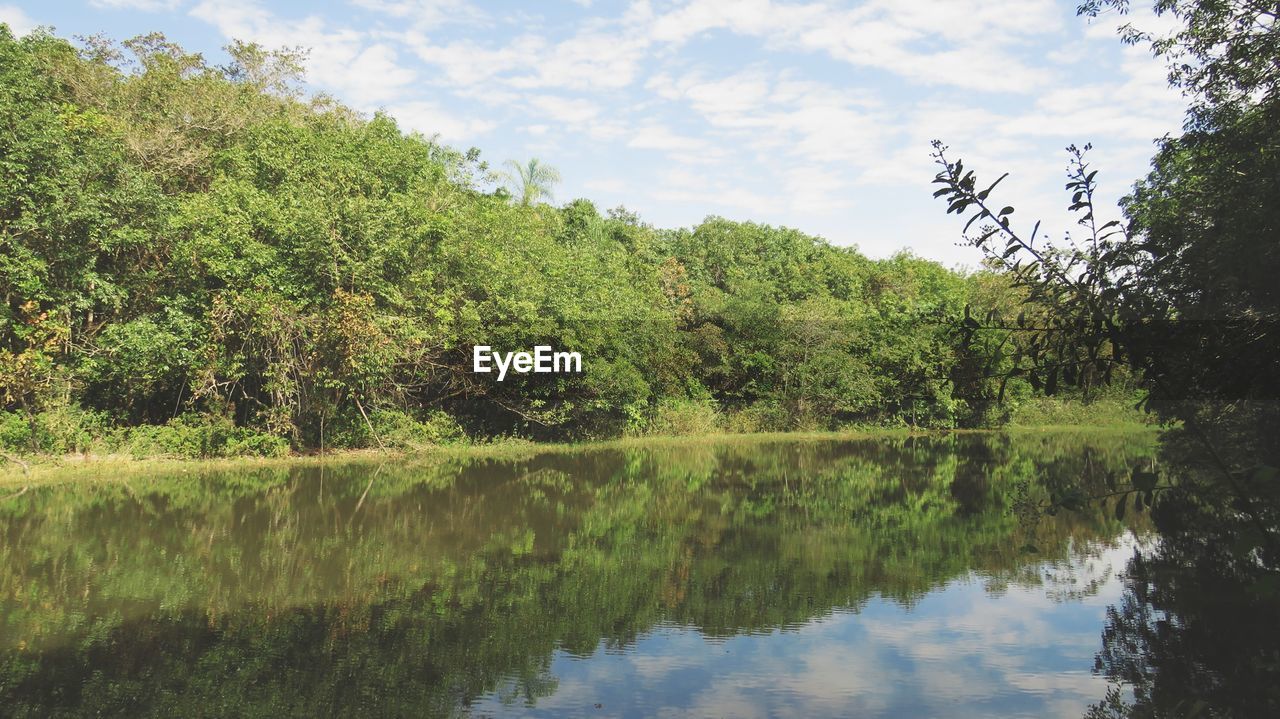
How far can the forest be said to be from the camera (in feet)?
50.0

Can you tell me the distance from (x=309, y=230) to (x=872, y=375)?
17.6 meters

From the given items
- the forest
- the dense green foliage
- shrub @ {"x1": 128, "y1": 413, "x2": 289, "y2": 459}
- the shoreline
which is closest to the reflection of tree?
the dense green foliage

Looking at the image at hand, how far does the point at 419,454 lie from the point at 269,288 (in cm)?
433

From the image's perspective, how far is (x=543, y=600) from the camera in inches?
299

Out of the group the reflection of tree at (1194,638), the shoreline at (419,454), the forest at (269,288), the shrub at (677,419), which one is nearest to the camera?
the reflection of tree at (1194,638)

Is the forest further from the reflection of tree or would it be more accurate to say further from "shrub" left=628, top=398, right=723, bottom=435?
the reflection of tree

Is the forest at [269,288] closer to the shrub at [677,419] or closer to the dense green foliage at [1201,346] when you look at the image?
the shrub at [677,419]

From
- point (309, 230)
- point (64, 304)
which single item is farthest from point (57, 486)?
point (309, 230)

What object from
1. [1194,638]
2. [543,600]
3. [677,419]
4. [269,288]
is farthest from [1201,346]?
[677,419]

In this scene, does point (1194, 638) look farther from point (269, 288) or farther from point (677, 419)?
point (677, 419)

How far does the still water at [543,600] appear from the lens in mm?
5410

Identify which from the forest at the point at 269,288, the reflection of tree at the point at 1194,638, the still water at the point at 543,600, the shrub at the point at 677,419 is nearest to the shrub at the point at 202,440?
the forest at the point at 269,288

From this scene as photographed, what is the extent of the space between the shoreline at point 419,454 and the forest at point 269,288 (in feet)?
1.15

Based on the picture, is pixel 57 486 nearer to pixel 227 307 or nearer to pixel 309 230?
pixel 227 307
